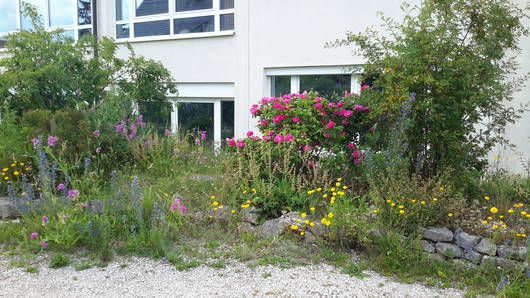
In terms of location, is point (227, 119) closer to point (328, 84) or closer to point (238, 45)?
point (238, 45)

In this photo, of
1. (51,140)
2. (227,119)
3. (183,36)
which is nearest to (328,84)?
(227,119)

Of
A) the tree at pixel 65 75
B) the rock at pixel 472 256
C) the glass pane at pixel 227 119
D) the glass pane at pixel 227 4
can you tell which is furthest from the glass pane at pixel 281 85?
the rock at pixel 472 256

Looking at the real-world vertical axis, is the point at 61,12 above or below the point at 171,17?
above

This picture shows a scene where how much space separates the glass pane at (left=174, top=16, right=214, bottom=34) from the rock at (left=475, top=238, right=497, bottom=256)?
8.37 metres

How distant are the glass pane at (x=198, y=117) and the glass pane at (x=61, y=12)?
4.90m

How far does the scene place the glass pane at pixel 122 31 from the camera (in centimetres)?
1223

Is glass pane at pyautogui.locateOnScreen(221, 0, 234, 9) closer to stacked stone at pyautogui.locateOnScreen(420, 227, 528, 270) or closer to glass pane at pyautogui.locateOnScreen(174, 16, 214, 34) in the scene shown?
glass pane at pyautogui.locateOnScreen(174, 16, 214, 34)

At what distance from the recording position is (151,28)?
38.7 ft

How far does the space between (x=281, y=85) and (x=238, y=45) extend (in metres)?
1.36

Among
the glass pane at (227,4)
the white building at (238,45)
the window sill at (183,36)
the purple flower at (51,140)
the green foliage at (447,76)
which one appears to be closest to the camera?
the green foliage at (447,76)

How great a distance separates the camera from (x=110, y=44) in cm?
850

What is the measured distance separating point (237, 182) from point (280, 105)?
3.80 feet

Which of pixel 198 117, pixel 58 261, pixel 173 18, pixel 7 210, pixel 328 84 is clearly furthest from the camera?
pixel 173 18

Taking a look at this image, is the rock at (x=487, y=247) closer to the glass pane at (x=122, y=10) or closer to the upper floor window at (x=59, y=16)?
the glass pane at (x=122, y=10)
